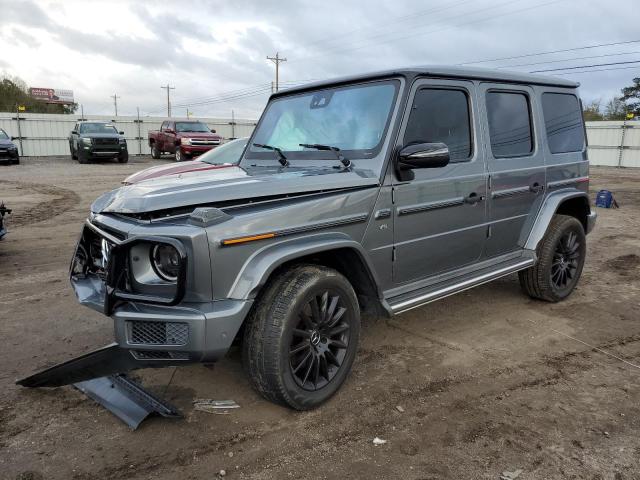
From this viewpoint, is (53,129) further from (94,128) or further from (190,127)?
(190,127)

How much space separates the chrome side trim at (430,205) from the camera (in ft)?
11.2

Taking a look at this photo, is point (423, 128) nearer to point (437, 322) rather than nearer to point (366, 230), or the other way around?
point (366, 230)

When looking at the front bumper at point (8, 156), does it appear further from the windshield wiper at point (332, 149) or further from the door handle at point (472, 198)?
the door handle at point (472, 198)

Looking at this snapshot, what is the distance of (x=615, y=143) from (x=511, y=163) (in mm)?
27700

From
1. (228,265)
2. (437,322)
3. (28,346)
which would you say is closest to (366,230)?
(228,265)

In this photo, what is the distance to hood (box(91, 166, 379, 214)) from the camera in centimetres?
275

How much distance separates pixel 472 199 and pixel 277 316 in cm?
195

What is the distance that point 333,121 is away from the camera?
371 cm

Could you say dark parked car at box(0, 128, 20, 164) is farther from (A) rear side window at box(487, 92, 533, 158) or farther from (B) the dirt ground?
(A) rear side window at box(487, 92, 533, 158)

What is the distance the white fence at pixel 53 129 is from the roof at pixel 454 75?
26.8 metres

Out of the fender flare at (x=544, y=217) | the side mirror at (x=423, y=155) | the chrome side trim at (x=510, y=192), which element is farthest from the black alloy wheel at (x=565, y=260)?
the side mirror at (x=423, y=155)

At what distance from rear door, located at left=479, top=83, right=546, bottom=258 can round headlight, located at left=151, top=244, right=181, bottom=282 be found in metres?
2.60

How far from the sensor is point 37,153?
92.0 feet

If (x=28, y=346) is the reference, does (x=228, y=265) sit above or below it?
above
